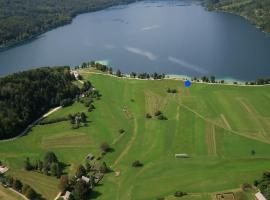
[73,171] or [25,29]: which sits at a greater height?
[25,29]

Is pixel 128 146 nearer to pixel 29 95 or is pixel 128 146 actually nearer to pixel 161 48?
pixel 29 95

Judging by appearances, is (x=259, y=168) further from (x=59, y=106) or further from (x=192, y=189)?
(x=59, y=106)

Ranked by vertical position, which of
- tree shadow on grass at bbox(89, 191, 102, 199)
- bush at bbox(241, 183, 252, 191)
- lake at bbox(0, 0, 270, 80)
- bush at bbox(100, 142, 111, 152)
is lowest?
tree shadow on grass at bbox(89, 191, 102, 199)

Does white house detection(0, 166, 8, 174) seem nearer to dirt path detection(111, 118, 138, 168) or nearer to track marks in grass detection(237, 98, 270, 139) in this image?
dirt path detection(111, 118, 138, 168)

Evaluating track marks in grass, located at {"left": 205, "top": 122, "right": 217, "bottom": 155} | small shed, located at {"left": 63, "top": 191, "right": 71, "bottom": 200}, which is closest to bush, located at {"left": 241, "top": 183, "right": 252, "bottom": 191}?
track marks in grass, located at {"left": 205, "top": 122, "right": 217, "bottom": 155}

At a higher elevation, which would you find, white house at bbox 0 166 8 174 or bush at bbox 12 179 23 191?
bush at bbox 12 179 23 191

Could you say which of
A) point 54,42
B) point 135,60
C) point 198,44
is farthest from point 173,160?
point 54,42

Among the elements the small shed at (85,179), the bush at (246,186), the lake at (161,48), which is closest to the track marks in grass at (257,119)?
the bush at (246,186)

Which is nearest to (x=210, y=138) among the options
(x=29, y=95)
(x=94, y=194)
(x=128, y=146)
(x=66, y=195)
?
(x=128, y=146)
